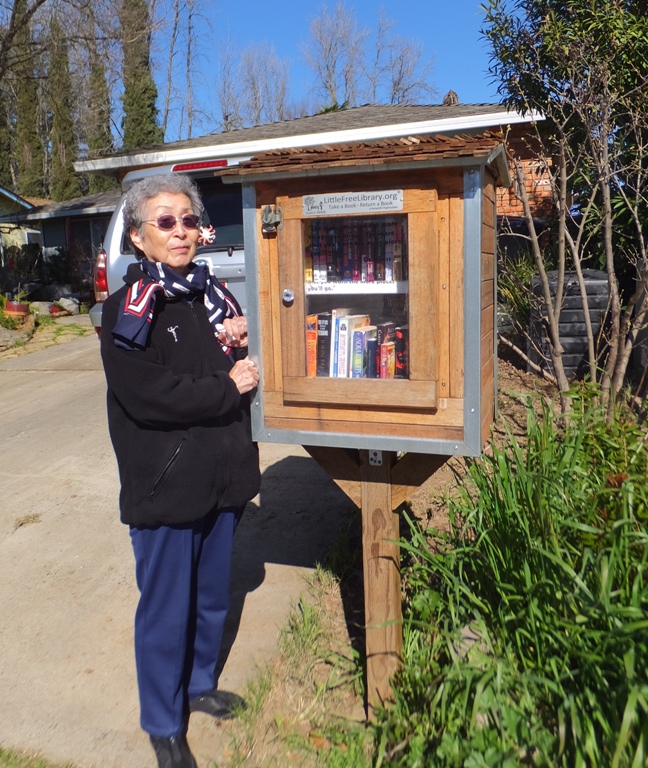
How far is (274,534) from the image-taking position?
429 cm

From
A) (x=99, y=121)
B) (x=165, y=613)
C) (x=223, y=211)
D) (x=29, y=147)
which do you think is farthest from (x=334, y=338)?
(x=29, y=147)

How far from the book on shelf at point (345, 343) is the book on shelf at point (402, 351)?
130 millimetres

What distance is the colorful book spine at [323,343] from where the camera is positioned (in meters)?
2.55

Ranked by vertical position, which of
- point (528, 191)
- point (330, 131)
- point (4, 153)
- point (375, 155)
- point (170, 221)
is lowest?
point (170, 221)

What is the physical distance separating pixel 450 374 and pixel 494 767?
3.61ft

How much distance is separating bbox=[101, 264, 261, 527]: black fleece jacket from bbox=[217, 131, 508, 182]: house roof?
54 centimetres

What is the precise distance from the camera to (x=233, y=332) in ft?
8.96

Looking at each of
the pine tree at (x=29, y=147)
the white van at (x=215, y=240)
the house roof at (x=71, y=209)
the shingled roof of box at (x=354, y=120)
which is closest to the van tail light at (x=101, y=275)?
the white van at (x=215, y=240)

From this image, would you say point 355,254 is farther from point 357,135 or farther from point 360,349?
point 357,135

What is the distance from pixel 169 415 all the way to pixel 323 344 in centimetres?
56

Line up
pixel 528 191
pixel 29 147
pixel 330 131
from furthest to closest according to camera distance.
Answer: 1. pixel 29 147
2. pixel 330 131
3. pixel 528 191

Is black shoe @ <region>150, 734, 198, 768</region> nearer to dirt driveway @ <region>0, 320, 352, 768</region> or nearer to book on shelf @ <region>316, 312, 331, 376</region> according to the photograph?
dirt driveway @ <region>0, 320, 352, 768</region>

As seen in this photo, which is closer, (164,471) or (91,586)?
(164,471)

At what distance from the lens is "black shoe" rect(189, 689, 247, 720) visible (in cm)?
283
